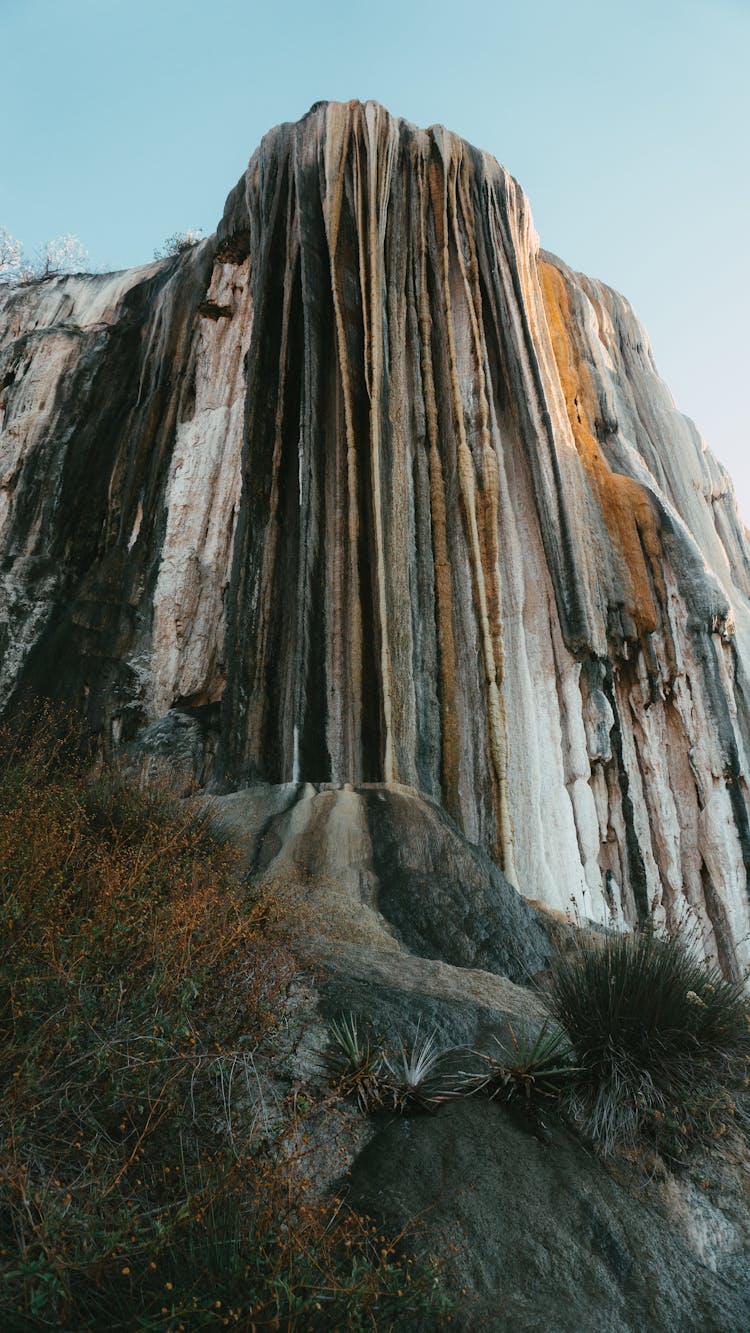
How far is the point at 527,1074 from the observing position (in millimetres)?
3816

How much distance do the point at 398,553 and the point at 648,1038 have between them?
613 cm

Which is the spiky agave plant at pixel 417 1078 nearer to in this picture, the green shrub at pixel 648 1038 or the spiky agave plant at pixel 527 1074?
the spiky agave plant at pixel 527 1074

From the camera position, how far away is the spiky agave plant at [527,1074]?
3793 millimetres

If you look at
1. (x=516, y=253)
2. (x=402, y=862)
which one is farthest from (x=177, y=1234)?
(x=516, y=253)

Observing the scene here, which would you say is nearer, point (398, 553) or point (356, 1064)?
point (356, 1064)

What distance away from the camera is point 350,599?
9.16 metres

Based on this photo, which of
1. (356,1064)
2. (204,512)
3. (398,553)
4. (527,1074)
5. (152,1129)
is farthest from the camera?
(204,512)

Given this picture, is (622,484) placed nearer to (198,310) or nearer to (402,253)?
(402,253)

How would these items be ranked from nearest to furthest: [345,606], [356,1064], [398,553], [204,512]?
[356,1064], [345,606], [398,553], [204,512]

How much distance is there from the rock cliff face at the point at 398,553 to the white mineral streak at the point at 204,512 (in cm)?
4

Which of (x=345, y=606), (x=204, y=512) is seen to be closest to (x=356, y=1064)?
(x=345, y=606)

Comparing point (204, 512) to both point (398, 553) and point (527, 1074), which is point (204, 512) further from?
point (527, 1074)

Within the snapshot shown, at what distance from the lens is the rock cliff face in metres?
9.05

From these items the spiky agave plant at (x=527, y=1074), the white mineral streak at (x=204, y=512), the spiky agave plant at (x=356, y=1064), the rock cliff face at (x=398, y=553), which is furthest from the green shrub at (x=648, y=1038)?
the white mineral streak at (x=204, y=512)
